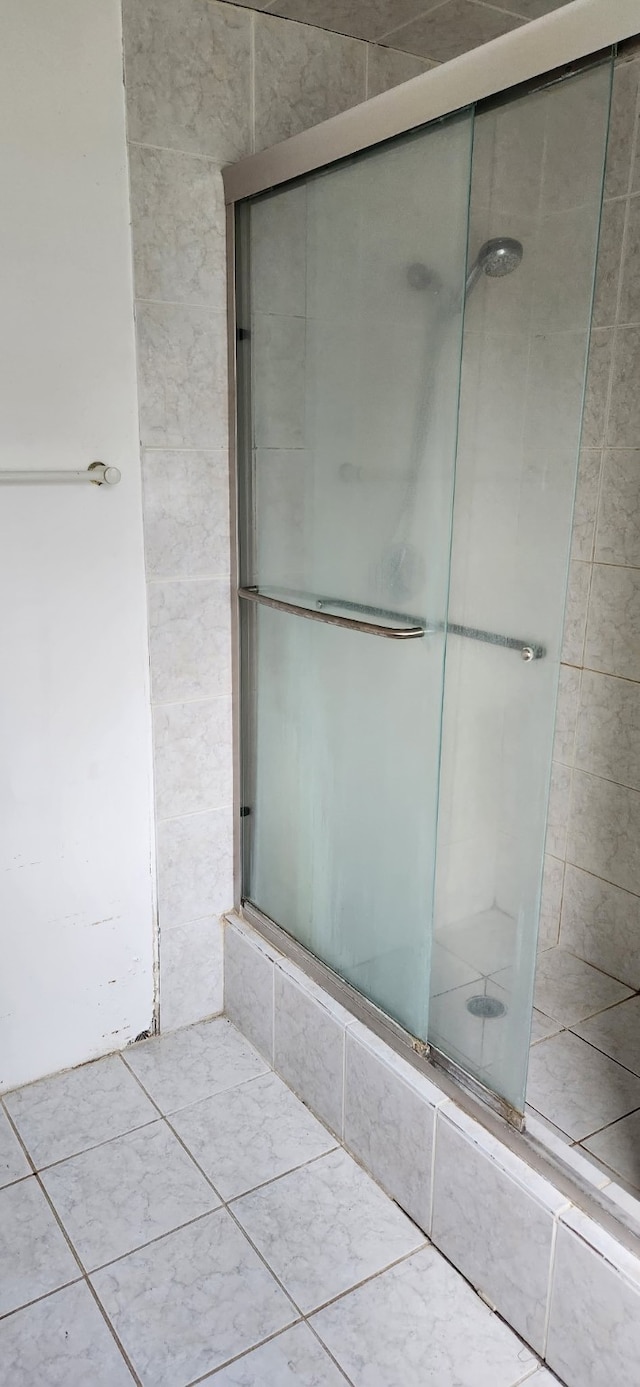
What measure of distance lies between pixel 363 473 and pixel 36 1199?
4.28ft

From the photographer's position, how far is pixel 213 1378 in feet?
4.19

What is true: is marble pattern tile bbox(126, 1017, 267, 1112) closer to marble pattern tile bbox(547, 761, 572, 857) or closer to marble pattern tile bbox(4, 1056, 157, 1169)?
marble pattern tile bbox(4, 1056, 157, 1169)

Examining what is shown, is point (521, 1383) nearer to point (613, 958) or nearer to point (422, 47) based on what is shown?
point (613, 958)

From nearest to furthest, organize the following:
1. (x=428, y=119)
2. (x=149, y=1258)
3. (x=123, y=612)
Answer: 1. (x=428, y=119)
2. (x=149, y=1258)
3. (x=123, y=612)

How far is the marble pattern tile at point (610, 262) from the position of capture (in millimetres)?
1811

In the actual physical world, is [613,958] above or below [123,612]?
below

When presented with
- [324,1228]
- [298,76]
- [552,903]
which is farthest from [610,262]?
[324,1228]

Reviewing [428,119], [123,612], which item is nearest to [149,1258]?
[123,612]

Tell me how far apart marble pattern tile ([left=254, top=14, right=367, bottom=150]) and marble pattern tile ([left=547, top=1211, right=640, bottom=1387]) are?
182cm

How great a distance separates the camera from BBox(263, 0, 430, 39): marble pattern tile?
1.57 m

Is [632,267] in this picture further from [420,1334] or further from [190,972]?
[420,1334]

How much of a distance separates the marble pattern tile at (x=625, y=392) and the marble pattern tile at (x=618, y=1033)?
113 cm

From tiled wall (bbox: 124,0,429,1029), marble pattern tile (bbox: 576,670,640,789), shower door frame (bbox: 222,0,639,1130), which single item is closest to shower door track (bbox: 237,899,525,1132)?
shower door frame (bbox: 222,0,639,1130)

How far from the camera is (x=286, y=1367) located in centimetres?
129
